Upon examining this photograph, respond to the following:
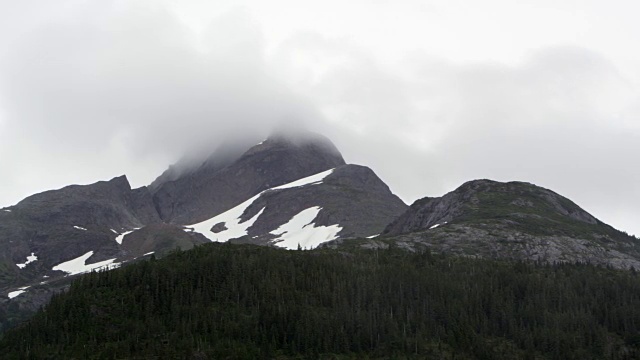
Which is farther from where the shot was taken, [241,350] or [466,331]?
[466,331]

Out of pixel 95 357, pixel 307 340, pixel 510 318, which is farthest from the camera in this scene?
pixel 510 318

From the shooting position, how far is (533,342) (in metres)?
178

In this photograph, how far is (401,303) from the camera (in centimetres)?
19925

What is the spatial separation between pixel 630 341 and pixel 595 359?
→ 57.8 feet

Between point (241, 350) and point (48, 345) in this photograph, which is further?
point (48, 345)

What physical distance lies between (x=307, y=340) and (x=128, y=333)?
50.6 meters

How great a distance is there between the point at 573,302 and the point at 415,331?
2138 inches

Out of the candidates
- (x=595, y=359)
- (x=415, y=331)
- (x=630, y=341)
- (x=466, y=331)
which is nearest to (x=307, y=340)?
(x=415, y=331)

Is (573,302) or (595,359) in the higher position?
(573,302)

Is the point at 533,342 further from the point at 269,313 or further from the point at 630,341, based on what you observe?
the point at 269,313

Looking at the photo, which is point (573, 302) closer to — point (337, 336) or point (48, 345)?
point (337, 336)

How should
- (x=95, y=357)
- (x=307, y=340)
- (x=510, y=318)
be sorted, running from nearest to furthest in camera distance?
(x=95, y=357) → (x=307, y=340) → (x=510, y=318)

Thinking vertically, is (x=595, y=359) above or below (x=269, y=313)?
below

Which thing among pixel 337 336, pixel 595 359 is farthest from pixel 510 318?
pixel 337 336
